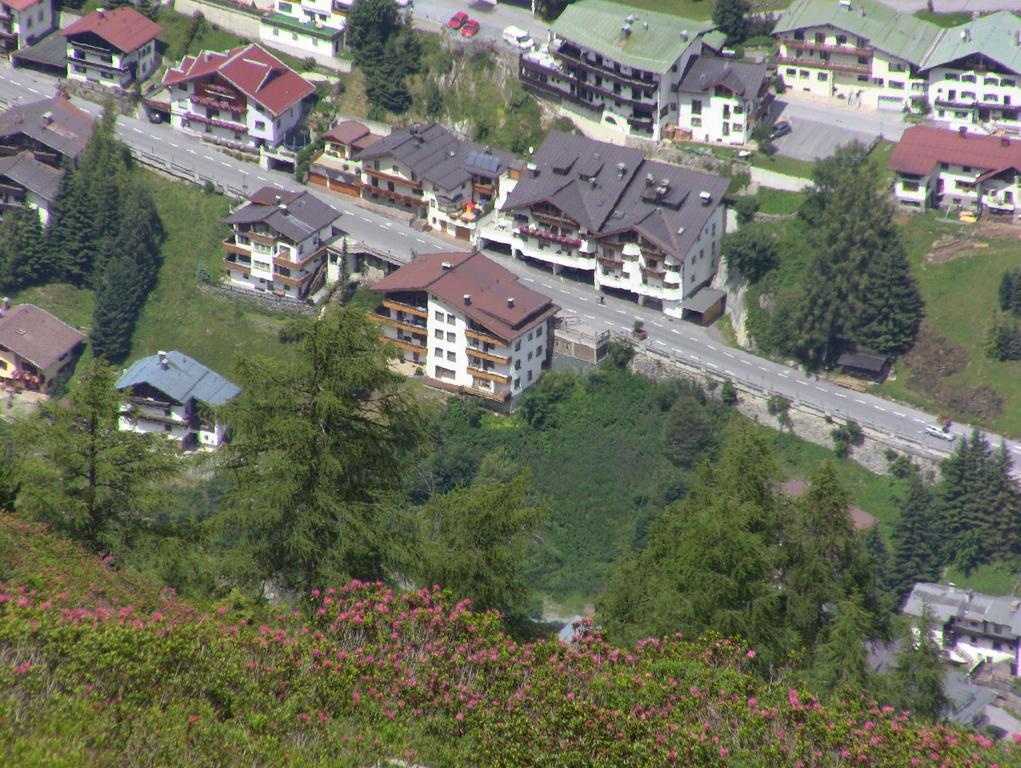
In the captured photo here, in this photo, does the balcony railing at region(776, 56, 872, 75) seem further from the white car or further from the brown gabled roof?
the brown gabled roof

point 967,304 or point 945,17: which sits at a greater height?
point 945,17

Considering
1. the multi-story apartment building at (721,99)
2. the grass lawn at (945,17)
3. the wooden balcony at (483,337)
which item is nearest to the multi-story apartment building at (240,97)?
the wooden balcony at (483,337)

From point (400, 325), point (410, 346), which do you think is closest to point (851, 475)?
point (410, 346)

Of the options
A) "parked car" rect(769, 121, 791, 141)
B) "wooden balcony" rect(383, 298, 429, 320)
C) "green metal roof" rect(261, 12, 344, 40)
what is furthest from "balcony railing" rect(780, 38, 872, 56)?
"wooden balcony" rect(383, 298, 429, 320)

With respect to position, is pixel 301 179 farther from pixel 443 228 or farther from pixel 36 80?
pixel 36 80

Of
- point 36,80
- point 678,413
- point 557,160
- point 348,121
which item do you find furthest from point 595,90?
point 36,80

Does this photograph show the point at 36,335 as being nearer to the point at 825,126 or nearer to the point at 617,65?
the point at 617,65
